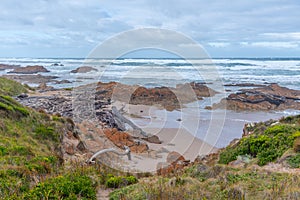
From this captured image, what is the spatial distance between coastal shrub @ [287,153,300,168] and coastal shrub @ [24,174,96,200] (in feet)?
15.9

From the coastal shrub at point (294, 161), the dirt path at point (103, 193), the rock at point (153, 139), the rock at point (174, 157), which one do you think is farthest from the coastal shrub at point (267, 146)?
the rock at point (153, 139)

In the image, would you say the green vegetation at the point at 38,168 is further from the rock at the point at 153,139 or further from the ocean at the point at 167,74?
the rock at the point at 153,139

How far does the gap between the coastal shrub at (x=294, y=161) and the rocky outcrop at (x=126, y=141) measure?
706cm

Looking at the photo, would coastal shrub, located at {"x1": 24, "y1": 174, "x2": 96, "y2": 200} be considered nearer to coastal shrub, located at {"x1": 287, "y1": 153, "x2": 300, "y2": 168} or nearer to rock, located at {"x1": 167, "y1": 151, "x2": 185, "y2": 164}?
coastal shrub, located at {"x1": 287, "y1": 153, "x2": 300, "y2": 168}

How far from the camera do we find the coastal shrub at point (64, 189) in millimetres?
4656

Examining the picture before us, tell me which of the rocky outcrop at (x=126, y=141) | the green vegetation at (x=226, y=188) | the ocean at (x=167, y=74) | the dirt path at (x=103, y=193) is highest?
the ocean at (x=167, y=74)

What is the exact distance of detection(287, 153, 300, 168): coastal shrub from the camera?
7188 millimetres

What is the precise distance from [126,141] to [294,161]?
8.21 meters

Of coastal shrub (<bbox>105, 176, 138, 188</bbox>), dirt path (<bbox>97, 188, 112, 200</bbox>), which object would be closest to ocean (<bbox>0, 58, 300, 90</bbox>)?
coastal shrub (<bbox>105, 176, 138, 188</bbox>)

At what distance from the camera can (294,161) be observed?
736 centimetres

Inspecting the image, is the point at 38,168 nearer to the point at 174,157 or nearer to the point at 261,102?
the point at 174,157

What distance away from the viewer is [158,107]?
86.3ft

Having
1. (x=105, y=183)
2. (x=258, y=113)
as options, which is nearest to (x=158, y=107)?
(x=258, y=113)

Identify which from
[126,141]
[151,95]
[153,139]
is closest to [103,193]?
[126,141]
